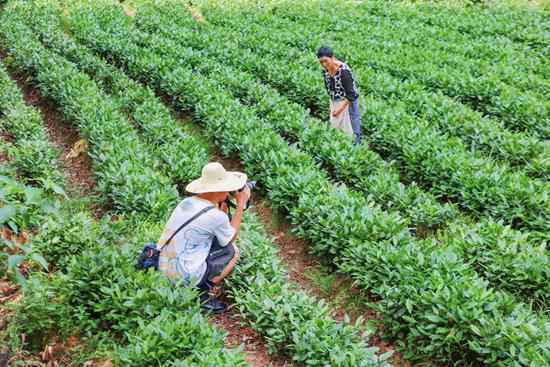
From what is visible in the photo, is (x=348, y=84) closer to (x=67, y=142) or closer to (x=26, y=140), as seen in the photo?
(x=26, y=140)

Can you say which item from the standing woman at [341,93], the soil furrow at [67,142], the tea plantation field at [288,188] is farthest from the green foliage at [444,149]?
the soil furrow at [67,142]

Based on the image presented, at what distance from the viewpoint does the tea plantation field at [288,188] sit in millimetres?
4453

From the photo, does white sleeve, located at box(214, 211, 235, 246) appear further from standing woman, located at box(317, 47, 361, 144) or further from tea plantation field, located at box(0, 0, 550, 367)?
standing woman, located at box(317, 47, 361, 144)

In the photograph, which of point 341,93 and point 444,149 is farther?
point 341,93

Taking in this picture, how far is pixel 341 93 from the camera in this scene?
25.7 feet

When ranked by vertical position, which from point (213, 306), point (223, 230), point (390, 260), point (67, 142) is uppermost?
point (223, 230)

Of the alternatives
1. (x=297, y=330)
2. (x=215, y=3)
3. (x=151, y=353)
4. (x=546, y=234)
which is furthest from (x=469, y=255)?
(x=215, y=3)

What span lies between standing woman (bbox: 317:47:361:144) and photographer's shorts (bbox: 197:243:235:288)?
3.65 metres

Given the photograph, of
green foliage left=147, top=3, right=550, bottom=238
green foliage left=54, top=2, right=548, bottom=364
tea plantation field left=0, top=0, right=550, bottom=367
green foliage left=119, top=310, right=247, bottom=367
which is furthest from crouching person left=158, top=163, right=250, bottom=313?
green foliage left=147, top=3, right=550, bottom=238

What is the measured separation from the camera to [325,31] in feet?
51.5

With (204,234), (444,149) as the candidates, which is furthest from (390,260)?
(444,149)

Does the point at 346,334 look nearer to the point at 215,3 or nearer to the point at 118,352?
the point at 118,352

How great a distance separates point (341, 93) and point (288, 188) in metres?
1.91

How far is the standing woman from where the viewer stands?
24.6ft
